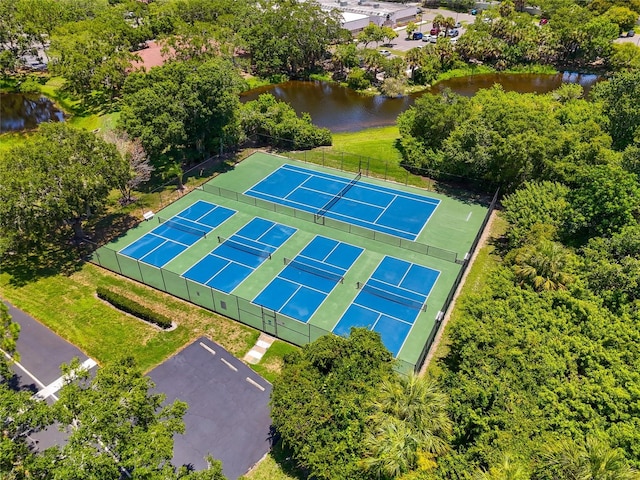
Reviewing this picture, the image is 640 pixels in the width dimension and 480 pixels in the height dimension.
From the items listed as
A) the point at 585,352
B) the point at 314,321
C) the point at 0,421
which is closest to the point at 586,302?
the point at 585,352

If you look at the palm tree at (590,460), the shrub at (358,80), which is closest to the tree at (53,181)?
the palm tree at (590,460)

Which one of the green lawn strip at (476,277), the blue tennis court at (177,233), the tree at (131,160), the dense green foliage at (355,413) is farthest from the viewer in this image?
the tree at (131,160)

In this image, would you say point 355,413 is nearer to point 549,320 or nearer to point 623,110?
point 549,320

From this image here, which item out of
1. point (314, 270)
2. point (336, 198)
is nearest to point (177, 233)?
point (314, 270)

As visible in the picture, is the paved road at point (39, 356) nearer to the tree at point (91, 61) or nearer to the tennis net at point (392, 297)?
the tennis net at point (392, 297)

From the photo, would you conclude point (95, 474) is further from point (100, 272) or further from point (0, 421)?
point (100, 272)

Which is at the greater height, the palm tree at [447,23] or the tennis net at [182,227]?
the palm tree at [447,23]
